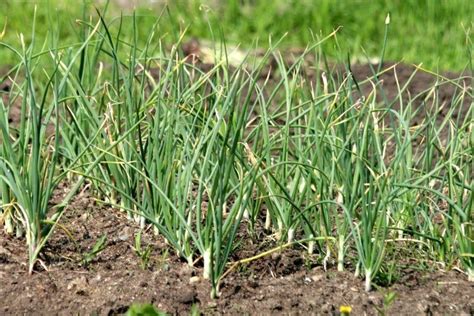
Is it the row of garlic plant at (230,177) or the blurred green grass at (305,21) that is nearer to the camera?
the row of garlic plant at (230,177)

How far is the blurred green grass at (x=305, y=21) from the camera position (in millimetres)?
6648

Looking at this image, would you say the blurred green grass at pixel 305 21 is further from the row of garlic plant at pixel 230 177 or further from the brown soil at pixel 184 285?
the brown soil at pixel 184 285

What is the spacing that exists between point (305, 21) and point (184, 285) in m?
3.99

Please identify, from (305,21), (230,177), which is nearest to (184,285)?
(230,177)

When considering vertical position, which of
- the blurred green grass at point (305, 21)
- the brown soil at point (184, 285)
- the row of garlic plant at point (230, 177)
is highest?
the row of garlic plant at point (230, 177)

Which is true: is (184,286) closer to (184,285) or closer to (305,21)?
(184,285)

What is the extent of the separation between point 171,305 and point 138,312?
0.31m

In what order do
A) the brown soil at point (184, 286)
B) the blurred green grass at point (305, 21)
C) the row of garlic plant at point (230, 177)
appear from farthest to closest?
the blurred green grass at point (305, 21) < the row of garlic plant at point (230, 177) < the brown soil at point (184, 286)

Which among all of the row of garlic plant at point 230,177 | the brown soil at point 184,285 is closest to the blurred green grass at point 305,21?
the row of garlic plant at point 230,177

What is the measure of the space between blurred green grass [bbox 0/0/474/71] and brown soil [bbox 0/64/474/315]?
325cm

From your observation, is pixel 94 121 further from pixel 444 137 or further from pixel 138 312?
pixel 444 137

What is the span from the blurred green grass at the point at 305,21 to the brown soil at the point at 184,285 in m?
3.25

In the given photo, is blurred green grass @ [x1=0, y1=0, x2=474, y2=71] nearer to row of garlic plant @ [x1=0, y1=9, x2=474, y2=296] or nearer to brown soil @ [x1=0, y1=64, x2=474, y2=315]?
row of garlic plant @ [x1=0, y1=9, x2=474, y2=296]

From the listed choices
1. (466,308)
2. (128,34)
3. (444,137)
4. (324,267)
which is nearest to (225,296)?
(324,267)
